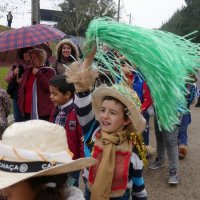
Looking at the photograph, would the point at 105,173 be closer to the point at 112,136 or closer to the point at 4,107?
the point at 112,136

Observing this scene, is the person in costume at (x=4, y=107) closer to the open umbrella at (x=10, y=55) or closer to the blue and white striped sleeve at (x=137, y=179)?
the open umbrella at (x=10, y=55)

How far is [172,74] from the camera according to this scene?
1.77 m

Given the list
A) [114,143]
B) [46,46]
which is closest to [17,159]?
[114,143]

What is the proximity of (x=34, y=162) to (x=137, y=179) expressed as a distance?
116cm

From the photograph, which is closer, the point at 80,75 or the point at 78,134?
the point at 80,75

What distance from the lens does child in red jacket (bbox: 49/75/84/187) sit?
3225mm

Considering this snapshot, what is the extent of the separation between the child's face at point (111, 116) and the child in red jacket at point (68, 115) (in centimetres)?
82

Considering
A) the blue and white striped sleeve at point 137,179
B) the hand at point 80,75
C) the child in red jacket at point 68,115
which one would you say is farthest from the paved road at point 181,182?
the hand at point 80,75

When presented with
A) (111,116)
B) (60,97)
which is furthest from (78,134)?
(111,116)

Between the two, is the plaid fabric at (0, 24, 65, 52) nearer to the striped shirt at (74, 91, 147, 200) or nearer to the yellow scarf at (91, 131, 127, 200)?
the striped shirt at (74, 91, 147, 200)

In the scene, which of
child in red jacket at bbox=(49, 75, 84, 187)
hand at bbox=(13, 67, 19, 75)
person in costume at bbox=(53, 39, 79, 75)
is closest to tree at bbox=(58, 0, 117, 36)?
person in costume at bbox=(53, 39, 79, 75)

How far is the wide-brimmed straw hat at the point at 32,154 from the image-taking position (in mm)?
1440

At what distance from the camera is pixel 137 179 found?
8.10 feet

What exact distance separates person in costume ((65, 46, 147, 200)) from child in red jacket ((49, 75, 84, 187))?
70 cm
